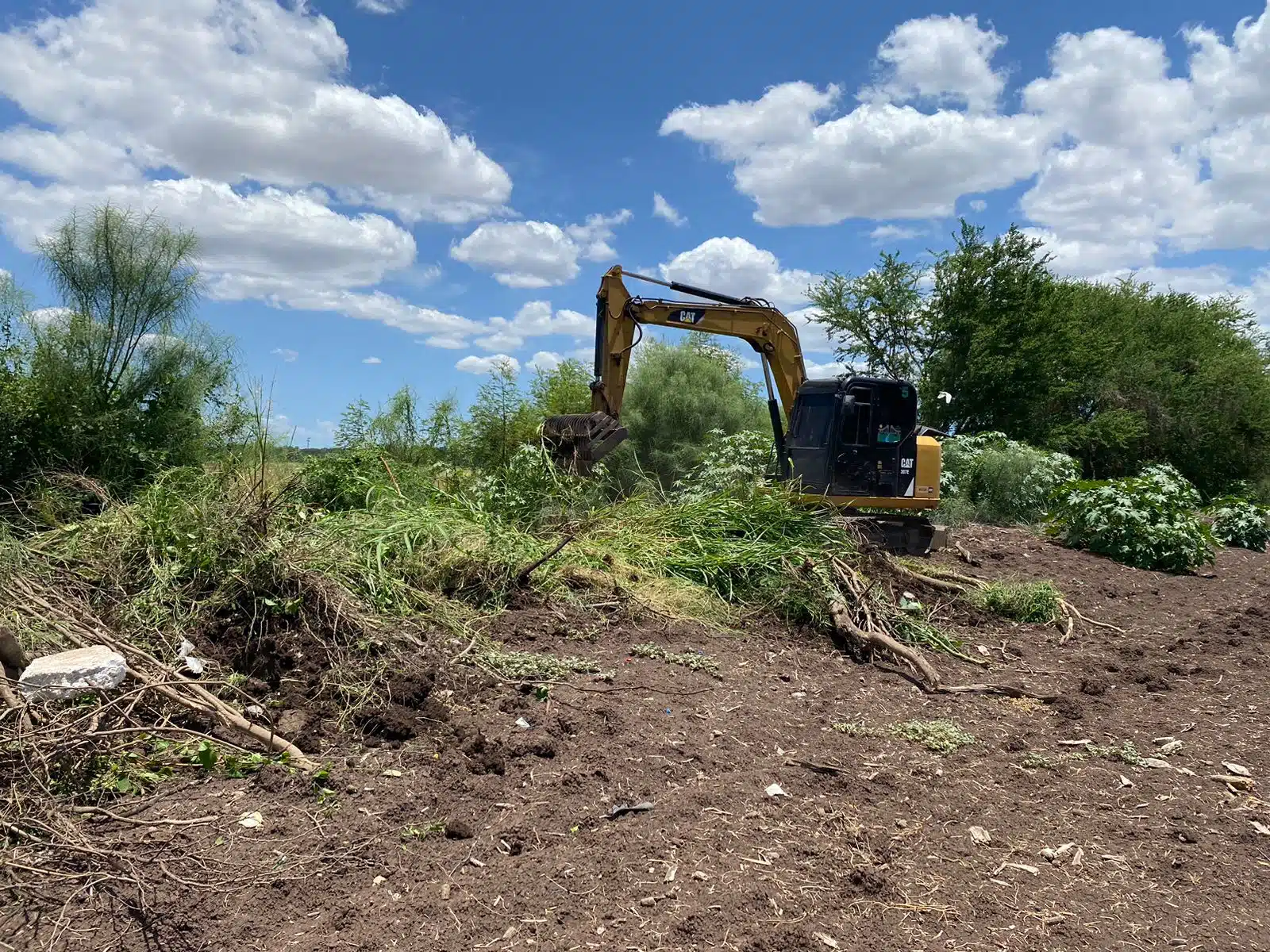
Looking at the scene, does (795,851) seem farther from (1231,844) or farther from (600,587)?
(600,587)

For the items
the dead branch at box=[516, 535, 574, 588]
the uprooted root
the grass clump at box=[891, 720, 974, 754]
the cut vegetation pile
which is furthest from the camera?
the dead branch at box=[516, 535, 574, 588]

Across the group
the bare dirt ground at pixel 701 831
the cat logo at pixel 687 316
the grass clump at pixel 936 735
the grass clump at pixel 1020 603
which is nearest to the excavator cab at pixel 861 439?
the cat logo at pixel 687 316

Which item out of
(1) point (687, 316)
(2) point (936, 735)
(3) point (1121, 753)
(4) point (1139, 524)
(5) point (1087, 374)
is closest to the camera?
(3) point (1121, 753)

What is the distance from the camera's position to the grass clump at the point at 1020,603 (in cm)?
835

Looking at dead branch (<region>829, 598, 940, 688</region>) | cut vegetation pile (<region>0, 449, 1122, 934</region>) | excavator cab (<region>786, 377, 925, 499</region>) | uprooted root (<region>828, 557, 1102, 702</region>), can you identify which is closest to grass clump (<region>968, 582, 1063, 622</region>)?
cut vegetation pile (<region>0, 449, 1122, 934</region>)

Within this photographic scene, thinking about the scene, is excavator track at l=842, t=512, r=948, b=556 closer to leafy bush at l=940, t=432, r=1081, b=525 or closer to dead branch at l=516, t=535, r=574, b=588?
leafy bush at l=940, t=432, r=1081, b=525

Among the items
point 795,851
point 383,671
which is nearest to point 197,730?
point 383,671

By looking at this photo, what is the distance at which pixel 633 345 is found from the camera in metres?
11.4

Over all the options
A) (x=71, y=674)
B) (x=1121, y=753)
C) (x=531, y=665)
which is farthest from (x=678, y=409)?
(x=71, y=674)

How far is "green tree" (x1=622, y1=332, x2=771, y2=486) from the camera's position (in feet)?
61.6

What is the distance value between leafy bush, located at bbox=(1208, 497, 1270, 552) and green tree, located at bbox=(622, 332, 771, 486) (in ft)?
27.5

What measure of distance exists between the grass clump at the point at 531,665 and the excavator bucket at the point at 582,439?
4.17 metres

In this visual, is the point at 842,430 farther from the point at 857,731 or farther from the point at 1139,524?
the point at 857,731

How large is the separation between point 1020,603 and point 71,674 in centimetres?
738
